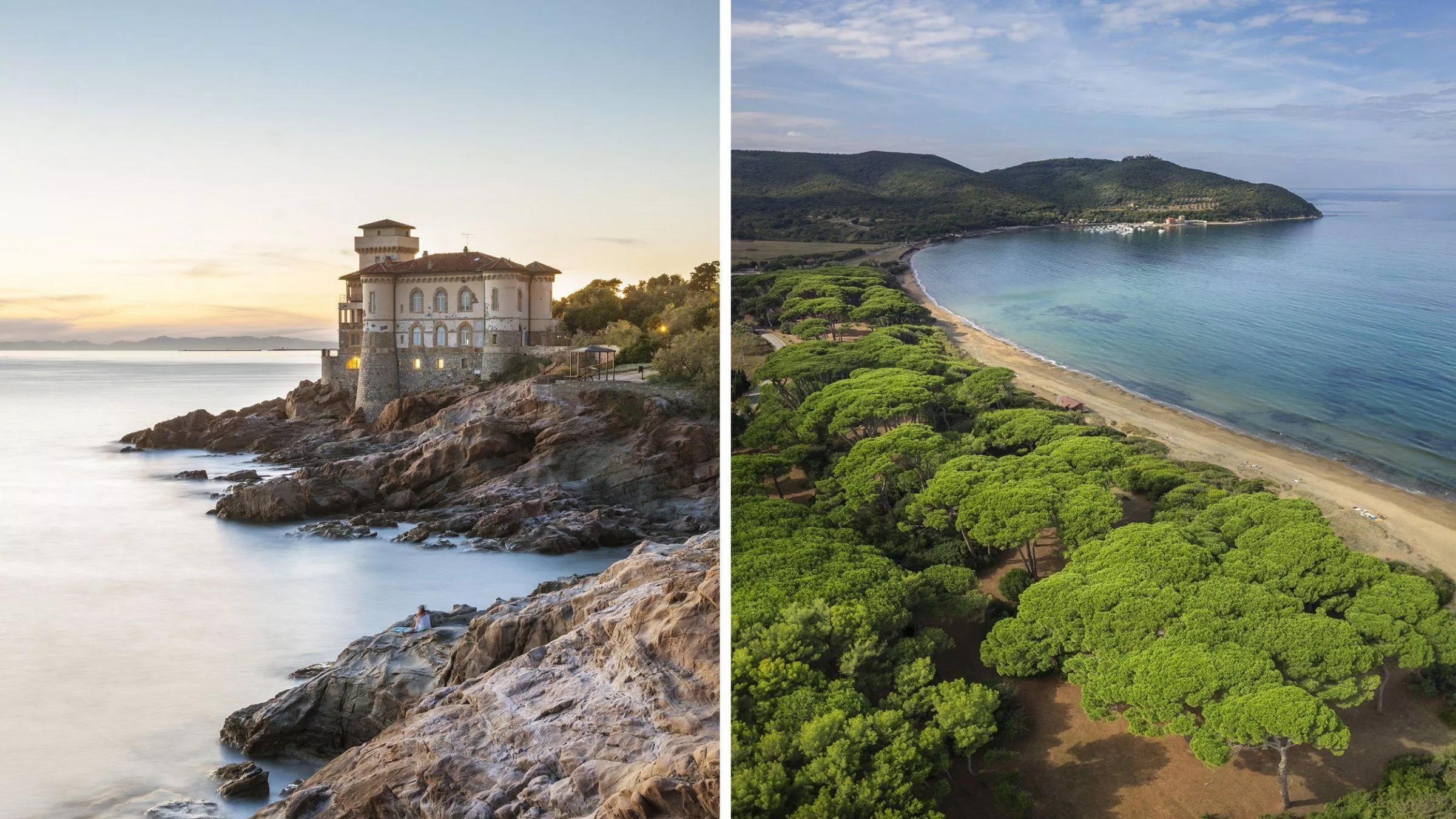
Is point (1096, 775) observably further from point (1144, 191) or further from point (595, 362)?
point (595, 362)

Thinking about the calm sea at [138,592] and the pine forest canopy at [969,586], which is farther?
the calm sea at [138,592]

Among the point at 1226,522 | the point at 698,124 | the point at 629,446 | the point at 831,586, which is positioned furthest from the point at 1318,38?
the point at 629,446

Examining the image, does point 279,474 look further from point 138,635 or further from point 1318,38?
point 1318,38

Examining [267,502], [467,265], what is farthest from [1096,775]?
[467,265]

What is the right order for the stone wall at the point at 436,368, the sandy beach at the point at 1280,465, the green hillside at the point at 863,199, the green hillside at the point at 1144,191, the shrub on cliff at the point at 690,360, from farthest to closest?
the stone wall at the point at 436,368 < the shrub on cliff at the point at 690,360 < the green hillside at the point at 863,199 < the green hillside at the point at 1144,191 < the sandy beach at the point at 1280,465

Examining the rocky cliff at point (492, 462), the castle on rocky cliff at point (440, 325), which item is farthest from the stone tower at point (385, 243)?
the rocky cliff at point (492, 462)

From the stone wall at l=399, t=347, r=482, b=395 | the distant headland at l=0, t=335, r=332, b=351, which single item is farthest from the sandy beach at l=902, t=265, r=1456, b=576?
the stone wall at l=399, t=347, r=482, b=395

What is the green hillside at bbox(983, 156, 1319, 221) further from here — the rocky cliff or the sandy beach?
the rocky cliff

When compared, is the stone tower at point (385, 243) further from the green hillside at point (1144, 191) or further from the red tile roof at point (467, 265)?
Answer: the green hillside at point (1144, 191)
